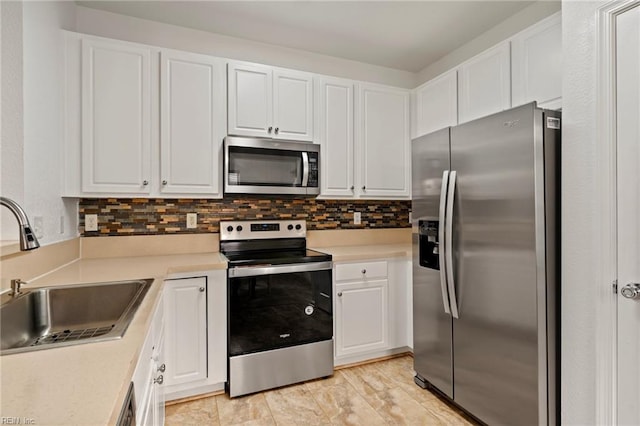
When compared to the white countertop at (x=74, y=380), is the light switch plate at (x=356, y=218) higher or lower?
higher

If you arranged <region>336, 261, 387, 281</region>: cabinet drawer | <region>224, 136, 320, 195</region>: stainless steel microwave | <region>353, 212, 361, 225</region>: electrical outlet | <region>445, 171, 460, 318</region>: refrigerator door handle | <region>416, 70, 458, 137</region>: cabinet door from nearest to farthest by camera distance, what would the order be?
<region>445, 171, 460, 318</region>: refrigerator door handle → <region>224, 136, 320, 195</region>: stainless steel microwave → <region>336, 261, 387, 281</region>: cabinet drawer → <region>416, 70, 458, 137</region>: cabinet door → <region>353, 212, 361, 225</region>: electrical outlet

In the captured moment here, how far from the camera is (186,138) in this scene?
233 cm

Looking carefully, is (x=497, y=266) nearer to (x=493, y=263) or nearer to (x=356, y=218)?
(x=493, y=263)

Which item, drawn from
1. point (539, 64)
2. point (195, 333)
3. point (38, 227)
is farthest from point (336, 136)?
point (38, 227)

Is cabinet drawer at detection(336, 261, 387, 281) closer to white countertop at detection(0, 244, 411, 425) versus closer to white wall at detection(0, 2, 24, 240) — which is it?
white countertop at detection(0, 244, 411, 425)

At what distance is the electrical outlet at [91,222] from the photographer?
7.73 feet

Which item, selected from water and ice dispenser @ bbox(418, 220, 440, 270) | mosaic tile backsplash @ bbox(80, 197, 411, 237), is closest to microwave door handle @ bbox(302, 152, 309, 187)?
mosaic tile backsplash @ bbox(80, 197, 411, 237)

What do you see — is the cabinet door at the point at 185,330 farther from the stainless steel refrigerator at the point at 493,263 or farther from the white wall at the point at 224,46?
the white wall at the point at 224,46

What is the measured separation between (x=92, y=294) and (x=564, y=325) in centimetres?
202

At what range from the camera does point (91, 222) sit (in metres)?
2.37

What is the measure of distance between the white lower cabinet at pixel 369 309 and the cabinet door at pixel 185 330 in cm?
92

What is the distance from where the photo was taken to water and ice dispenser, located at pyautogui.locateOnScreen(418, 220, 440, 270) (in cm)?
212

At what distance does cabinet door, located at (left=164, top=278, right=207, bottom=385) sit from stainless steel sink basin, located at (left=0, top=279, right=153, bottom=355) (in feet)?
1.88

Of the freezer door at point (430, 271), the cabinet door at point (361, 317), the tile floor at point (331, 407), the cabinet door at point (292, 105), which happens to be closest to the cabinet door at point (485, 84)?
the freezer door at point (430, 271)
